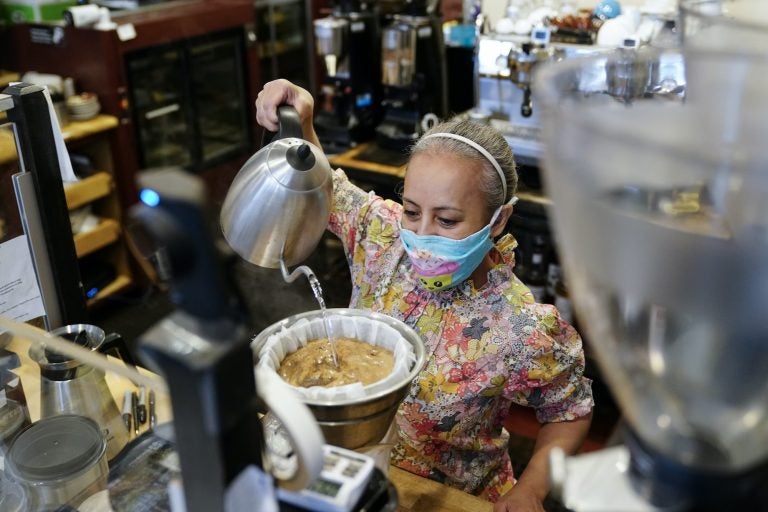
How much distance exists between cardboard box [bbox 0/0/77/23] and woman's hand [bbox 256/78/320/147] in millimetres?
2845

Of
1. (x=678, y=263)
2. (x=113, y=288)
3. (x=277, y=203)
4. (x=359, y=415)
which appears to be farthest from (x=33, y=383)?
(x=113, y=288)

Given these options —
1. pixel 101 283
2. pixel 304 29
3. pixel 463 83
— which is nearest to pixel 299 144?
pixel 463 83

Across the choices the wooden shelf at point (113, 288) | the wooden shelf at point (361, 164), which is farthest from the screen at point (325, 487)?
the wooden shelf at point (113, 288)

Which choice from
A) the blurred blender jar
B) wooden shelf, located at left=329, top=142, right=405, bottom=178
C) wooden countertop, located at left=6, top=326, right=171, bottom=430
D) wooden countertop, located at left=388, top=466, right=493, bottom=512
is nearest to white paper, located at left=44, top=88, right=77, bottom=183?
wooden countertop, located at left=6, top=326, right=171, bottom=430

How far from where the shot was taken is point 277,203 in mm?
1082

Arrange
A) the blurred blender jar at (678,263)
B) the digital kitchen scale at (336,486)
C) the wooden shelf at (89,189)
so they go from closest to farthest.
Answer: the blurred blender jar at (678,263)
the digital kitchen scale at (336,486)
the wooden shelf at (89,189)

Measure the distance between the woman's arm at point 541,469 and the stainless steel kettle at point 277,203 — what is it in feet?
1.84

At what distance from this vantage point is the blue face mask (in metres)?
1.44

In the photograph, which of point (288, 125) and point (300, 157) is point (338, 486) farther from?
point (288, 125)

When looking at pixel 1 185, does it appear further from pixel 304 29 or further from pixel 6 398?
pixel 304 29

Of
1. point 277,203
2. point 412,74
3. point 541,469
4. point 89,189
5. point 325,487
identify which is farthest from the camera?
point 89,189

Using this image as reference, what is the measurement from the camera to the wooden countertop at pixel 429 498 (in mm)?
1174

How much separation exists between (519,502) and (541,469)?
98mm

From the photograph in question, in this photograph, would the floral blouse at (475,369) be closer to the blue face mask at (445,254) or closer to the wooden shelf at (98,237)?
the blue face mask at (445,254)
